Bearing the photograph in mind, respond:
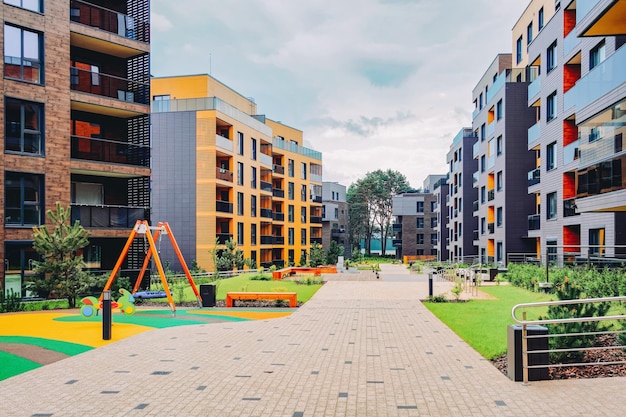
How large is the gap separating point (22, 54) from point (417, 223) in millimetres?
73165

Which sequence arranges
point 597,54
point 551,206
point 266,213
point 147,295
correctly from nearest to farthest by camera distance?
1. point 147,295
2. point 597,54
3. point 551,206
4. point 266,213

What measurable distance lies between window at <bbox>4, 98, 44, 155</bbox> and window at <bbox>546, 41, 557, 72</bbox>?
27651 mm

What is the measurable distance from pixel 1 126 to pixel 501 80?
107 ft

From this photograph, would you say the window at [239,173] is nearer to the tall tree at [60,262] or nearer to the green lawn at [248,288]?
the green lawn at [248,288]

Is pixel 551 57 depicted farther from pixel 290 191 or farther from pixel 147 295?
pixel 290 191

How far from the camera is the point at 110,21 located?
25625mm

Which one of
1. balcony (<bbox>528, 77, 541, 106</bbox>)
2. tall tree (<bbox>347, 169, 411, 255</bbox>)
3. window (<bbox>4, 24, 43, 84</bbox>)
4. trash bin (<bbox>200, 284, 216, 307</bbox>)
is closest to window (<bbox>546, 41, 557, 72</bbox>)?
balcony (<bbox>528, 77, 541, 106</bbox>)

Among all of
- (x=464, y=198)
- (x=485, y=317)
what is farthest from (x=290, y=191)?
(x=485, y=317)

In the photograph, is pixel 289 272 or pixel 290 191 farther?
pixel 290 191

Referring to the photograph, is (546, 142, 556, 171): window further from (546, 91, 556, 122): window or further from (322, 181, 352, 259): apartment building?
(322, 181, 352, 259): apartment building

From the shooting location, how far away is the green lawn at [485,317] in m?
11.3

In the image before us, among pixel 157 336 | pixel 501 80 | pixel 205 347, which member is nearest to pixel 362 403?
pixel 205 347

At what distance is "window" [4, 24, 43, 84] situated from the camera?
68.5ft

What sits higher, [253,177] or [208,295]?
[253,177]
